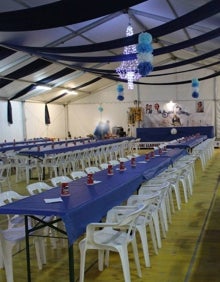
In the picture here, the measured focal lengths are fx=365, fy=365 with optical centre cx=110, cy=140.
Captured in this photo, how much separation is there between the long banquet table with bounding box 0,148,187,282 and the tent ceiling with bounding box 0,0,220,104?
6.77 ft

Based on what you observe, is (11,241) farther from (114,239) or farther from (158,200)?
(158,200)

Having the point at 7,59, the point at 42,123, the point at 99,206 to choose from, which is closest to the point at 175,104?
the point at 42,123

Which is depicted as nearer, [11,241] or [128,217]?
[128,217]

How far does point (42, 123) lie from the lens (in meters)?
18.8

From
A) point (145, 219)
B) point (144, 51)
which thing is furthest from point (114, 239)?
point (144, 51)

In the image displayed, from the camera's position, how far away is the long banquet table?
2.93 meters

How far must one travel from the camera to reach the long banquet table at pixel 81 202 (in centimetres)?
293

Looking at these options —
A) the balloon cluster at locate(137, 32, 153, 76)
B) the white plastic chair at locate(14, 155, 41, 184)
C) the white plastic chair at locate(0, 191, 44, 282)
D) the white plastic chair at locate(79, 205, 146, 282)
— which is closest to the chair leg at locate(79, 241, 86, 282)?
the white plastic chair at locate(79, 205, 146, 282)

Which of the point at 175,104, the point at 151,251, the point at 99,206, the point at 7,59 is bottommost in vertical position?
the point at 151,251

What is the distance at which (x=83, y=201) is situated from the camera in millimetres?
3322

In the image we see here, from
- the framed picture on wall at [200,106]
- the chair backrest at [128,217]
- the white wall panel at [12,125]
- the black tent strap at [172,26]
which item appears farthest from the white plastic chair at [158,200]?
the framed picture on wall at [200,106]

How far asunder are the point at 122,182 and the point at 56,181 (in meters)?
0.90

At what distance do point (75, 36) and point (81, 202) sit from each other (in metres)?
8.89

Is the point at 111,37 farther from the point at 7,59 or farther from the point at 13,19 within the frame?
the point at 13,19
